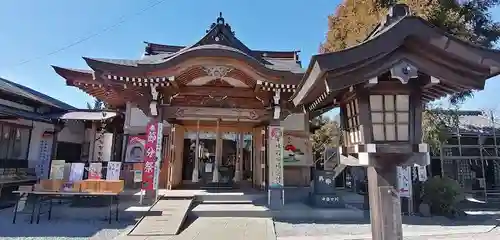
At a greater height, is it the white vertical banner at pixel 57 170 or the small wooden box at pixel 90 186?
the white vertical banner at pixel 57 170

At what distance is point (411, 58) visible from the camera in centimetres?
279

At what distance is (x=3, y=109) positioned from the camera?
8867 millimetres

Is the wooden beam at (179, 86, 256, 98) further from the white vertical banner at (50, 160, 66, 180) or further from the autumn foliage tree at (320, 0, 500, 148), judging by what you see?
the white vertical banner at (50, 160, 66, 180)

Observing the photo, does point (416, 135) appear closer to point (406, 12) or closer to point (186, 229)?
point (406, 12)

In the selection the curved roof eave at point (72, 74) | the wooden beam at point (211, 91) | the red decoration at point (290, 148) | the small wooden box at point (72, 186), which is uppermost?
the curved roof eave at point (72, 74)

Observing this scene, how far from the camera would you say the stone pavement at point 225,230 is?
5.55 meters

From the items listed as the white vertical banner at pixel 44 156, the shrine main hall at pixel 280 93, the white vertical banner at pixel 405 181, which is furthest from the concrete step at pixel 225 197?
the white vertical banner at pixel 44 156

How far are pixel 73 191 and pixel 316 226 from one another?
5650mm

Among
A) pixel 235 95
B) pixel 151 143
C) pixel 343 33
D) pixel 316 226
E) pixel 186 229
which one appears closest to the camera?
pixel 186 229

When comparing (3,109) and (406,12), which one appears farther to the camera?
(3,109)

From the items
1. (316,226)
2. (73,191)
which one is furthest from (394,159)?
(73,191)

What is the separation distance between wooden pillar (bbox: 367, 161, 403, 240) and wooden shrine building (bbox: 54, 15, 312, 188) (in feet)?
15.3

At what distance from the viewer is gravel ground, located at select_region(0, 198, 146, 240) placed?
5.64 metres

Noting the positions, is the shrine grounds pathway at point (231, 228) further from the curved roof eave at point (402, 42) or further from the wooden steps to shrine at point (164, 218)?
the curved roof eave at point (402, 42)
